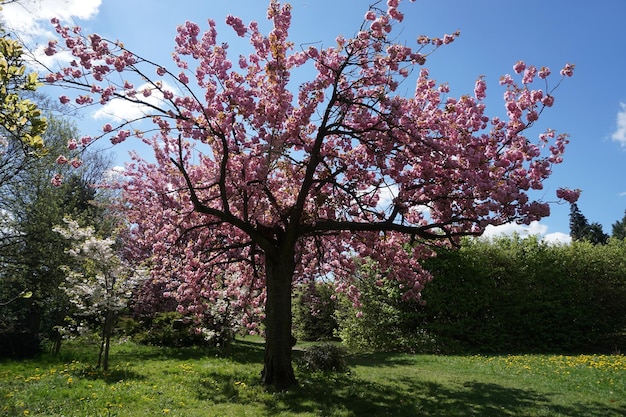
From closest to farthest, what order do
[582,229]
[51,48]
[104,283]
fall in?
1. [51,48]
2. [104,283]
3. [582,229]

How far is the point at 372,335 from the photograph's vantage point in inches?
736

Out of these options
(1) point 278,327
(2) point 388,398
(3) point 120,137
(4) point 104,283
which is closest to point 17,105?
(3) point 120,137

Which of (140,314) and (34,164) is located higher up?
(34,164)

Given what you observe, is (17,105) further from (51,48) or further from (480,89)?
(480,89)

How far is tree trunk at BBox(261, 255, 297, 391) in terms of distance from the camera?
899cm

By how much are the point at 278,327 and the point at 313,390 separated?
1.50 meters

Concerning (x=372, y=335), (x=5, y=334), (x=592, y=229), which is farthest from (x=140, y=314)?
(x=592, y=229)

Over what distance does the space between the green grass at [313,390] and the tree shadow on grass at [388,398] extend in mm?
19

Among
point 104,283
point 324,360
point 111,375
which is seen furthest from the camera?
point 324,360

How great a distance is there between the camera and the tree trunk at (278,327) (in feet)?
29.5

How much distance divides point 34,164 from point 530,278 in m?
21.0

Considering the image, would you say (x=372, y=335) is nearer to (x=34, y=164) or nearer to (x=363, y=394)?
(x=363, y=394)

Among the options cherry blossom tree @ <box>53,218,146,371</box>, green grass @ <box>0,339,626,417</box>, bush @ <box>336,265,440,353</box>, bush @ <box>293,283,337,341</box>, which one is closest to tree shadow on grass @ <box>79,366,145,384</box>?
green grass @ <box>0,339,626,417</box>

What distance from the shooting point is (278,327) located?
9227 mm
